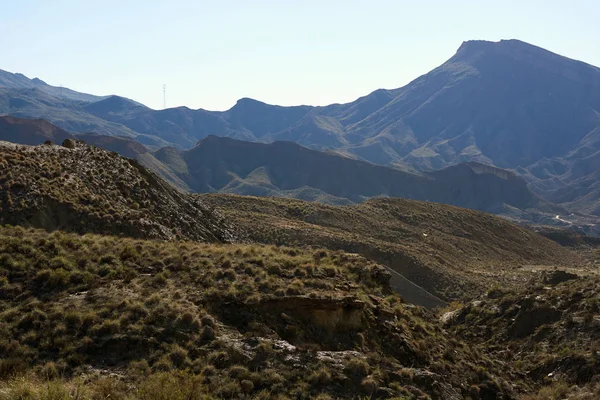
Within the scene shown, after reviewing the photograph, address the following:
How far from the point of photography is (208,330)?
1242 cm

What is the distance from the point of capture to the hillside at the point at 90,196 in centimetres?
2073

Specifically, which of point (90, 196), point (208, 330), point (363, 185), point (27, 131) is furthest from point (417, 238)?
point (27, 131)

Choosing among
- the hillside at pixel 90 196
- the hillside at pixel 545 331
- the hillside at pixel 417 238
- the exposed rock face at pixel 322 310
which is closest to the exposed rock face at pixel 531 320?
the hillside at pixel 545 331

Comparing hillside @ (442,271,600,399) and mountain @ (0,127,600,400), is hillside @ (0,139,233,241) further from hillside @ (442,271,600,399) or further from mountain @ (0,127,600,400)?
hillside @ (442,271,600,399)

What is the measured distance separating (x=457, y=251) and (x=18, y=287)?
48.3 m

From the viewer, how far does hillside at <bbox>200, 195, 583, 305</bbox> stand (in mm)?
43312

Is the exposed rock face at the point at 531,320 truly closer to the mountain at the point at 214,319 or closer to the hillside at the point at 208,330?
the mountain at the point at 214,319

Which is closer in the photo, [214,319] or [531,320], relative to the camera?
[214,319]

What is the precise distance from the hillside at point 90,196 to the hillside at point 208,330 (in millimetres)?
4186

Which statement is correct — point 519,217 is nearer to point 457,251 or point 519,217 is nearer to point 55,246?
point 457,251

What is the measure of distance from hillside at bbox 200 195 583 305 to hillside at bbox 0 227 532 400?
19.1m

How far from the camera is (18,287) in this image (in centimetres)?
1332

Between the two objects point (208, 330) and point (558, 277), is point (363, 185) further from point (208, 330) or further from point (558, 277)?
point (208, 330)

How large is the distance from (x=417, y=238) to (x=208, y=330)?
150ft
